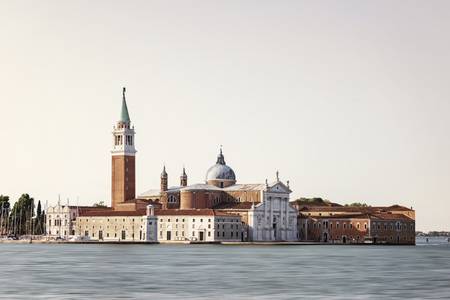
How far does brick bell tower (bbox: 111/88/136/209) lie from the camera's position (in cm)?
13112

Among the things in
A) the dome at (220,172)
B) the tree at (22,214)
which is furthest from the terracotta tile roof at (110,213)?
the dome at (220,172)

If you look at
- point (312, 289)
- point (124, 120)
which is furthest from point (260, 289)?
point (124, 120)

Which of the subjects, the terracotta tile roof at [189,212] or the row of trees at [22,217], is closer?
the terracotta tile roof at [189,212]

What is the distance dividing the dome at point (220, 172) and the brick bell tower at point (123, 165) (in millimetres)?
9584

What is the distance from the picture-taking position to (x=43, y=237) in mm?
135750

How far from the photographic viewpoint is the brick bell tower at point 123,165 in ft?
430

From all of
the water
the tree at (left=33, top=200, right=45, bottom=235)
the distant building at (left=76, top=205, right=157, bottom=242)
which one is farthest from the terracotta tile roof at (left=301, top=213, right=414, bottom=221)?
the water

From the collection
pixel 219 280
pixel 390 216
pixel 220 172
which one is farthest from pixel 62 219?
pixel 219 280

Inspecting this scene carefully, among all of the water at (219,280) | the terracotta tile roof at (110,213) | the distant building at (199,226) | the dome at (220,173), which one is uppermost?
the dome at (220,173)

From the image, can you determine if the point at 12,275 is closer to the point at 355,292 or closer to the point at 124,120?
the point at 355,292

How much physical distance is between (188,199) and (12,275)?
3000 inches

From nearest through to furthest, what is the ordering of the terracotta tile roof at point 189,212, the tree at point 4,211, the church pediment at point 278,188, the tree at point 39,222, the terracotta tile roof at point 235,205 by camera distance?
the terracotta tile roof at point 189,212 → the terracotta tile roof at point 235,205 → the church pediment at point 278,188 → the tree at point 39,222 → the tree at point 4,211

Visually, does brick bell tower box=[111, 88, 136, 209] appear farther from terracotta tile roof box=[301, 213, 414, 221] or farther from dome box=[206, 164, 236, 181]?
terracotta tile roof box=[301, 213, 414, 221]

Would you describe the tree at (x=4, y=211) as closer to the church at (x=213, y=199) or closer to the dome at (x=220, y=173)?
the church at (x=213, y=199)
